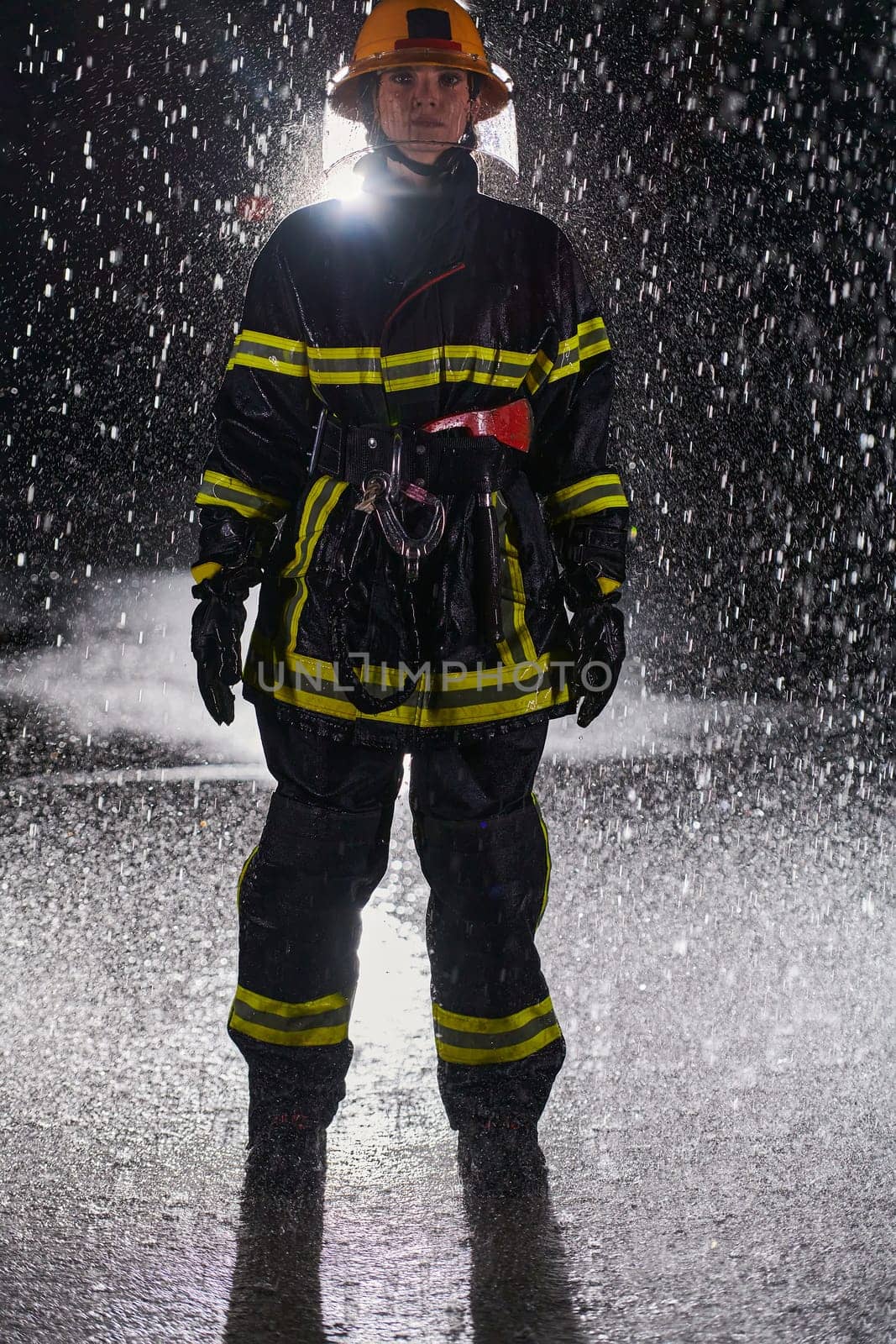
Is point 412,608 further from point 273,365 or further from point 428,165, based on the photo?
point 428,165

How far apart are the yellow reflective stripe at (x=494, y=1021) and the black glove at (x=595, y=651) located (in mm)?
402

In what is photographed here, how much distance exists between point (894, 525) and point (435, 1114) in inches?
224

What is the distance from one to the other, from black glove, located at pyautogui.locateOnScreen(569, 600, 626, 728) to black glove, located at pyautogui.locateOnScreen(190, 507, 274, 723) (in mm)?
476

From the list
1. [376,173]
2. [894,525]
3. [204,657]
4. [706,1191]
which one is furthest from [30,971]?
[894,525]

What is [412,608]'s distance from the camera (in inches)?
67.8

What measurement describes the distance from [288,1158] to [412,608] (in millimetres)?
769

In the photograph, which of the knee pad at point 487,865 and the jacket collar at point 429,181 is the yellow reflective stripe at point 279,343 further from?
the knee pad at point 487,865

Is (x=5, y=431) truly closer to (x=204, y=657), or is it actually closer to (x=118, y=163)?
(x=118, y=163)

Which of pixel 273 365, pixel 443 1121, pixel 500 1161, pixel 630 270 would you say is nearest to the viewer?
pixel 500 1161

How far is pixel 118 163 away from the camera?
592 cm

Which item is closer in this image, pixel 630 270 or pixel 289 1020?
pixel 289 1020

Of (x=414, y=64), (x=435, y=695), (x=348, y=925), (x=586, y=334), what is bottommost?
(x=348, y=925)

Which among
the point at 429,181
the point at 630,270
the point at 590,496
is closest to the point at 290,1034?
the point at 590,496

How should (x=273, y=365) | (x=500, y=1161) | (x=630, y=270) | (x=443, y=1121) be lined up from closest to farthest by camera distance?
(x=500, y=1161) < (x=273, y=365) < (x=443, y=1121) < (x=630, y=270)
